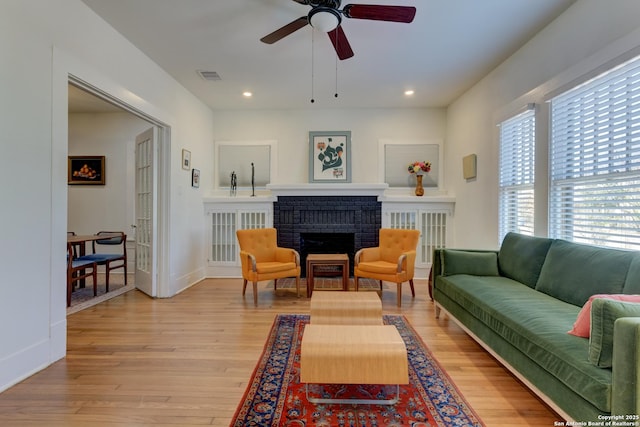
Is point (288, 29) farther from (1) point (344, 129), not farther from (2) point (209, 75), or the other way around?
(1) point (344, 129)

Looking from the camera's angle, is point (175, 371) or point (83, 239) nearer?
point (175, 371)

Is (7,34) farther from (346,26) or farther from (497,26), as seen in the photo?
(497,26)

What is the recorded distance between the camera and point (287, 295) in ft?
13.3

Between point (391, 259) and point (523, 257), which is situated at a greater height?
point (523, 257)

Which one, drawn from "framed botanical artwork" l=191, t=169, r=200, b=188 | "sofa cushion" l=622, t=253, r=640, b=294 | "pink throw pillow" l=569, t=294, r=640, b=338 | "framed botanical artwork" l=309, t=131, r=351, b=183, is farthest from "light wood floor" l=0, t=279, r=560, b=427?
"framed botanical artwork" l=309, t=131, r=351, b=183

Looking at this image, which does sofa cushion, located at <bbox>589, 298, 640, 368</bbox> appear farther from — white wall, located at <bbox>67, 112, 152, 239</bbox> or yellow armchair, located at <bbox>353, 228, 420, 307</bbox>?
white wall, located at <bbox>67, 112, 152, 239</bbox>

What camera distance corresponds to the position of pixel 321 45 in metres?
3.18

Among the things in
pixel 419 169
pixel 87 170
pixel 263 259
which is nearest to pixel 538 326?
pixel 263 259

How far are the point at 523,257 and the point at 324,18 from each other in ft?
8.45

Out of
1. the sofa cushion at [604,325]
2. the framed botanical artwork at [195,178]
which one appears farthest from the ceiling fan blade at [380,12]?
the framed botanical artwork at [195,178]

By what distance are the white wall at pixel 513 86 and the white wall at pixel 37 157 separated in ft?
13.1

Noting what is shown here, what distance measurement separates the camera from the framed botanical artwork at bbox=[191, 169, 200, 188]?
462 centimetres

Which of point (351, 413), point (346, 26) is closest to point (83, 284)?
point (351, 413)

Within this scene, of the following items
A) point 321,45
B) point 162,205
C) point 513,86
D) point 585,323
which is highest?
point 321,45
